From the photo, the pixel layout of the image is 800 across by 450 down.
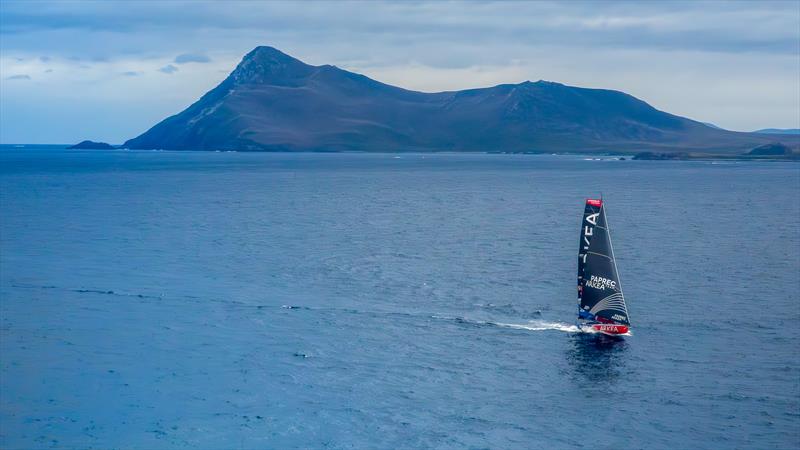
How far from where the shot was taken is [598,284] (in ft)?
156

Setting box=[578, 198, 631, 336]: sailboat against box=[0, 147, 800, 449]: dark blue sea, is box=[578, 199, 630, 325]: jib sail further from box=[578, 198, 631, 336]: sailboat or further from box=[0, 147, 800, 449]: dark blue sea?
box=[0, 147, 800, 449]: dark blue sea

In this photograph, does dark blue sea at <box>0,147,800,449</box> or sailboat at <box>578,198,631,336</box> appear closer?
dark blue sea at <box>0,147,800,449</box>

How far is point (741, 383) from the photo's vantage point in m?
38.1

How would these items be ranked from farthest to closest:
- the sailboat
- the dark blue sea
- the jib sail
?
the jib sail → the sailboat → the dark blue sea

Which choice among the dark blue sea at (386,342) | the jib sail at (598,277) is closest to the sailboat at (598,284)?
the jib sail at (598,277)

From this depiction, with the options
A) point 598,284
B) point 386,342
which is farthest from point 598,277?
point 386,342

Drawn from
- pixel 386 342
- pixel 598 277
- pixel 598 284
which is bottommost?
pixel 386 342

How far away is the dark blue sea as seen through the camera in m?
33.7

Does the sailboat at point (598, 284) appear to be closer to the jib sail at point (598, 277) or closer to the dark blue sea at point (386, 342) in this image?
the jib sail at point (598, 277)

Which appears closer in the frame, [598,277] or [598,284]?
[598,284]

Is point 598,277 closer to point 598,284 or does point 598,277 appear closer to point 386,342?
point 598,284

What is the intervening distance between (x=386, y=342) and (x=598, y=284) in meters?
11.6

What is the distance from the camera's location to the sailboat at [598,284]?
46.2 metres

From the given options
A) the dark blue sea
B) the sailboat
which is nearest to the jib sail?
the sailboat
